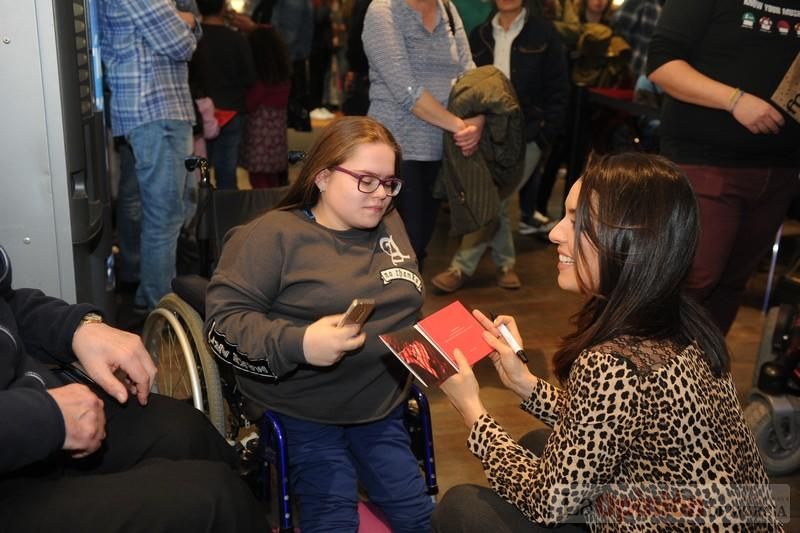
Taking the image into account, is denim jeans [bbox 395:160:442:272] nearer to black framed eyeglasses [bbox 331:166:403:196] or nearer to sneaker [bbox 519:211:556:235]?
black framed eyeglasses [bbox 331:166:403:196]

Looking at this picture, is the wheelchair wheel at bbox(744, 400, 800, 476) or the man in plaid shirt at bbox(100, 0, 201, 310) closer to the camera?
→ the wheelchair wheel at bbox(744, 400, 800, 476)

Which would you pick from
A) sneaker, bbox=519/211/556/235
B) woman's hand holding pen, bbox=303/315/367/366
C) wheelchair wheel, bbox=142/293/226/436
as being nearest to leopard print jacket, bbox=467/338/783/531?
woman's hand holding pen, bbox=303/315/367/366

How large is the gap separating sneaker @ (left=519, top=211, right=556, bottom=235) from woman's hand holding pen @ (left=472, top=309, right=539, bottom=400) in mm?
3797

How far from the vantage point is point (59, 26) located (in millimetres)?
2252

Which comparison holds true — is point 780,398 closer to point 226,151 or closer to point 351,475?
point 351,475

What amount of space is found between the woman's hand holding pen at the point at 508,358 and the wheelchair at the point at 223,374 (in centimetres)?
33

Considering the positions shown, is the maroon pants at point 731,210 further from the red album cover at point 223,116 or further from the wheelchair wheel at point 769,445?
the red album cover at point 223,116

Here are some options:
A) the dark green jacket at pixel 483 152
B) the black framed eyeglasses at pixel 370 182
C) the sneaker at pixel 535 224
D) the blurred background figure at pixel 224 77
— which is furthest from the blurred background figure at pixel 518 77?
the black framed eyeglasses at pixel 370 182

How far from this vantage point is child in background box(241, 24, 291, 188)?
504 cm

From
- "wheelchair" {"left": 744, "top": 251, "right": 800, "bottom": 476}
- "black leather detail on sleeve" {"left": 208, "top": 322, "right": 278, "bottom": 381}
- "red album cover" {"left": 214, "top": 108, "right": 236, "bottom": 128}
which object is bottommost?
"wheelchair" {"left": 744, "top": 251, "right": 800, "bottom": 476}

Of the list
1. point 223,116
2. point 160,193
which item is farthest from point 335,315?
point 223,116

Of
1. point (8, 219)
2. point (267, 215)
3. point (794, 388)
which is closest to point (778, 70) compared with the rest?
point (794, 388)

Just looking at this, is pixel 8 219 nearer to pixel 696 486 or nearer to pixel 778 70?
pixel 696 486

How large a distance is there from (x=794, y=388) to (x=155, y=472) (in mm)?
1999
